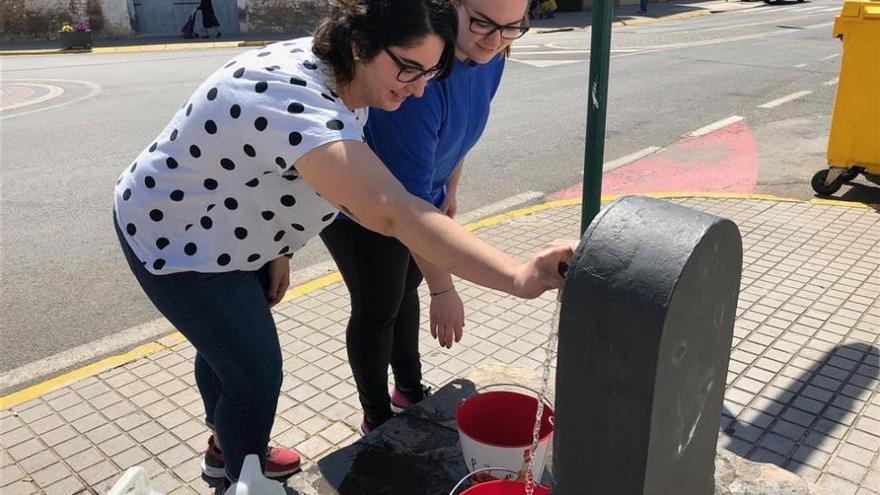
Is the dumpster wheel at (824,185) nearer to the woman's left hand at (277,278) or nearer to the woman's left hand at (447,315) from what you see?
the woman's left hand at (447,315)

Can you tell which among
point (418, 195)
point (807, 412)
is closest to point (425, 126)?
point (418, 195)

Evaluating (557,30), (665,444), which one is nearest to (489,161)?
(665,444)

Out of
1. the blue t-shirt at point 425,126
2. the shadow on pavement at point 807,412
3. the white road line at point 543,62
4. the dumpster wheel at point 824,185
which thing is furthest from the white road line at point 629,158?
the white road line at point 543,62

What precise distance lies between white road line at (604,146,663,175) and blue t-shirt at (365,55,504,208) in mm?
4842

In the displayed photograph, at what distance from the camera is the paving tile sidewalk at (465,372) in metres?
2.80

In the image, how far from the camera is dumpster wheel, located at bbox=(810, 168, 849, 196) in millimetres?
6016

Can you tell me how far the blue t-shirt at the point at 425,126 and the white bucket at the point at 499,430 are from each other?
2.16ft

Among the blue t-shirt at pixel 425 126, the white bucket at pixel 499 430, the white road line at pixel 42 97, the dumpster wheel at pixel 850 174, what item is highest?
the blue t-shirt at pixel 425 126

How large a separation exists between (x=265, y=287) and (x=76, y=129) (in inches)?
284

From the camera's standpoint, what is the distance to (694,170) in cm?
A: 693

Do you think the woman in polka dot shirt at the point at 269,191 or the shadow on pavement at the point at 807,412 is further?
the shadow on pavement at the point at 807,412

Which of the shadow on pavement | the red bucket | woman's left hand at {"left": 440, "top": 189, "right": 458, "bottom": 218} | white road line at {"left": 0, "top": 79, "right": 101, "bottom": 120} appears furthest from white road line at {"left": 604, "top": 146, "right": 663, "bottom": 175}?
white road line at {"left": 0, "top": 79, "right": 101, "bottom": 120}

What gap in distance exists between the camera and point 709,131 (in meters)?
8.42

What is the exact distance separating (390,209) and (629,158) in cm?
615
